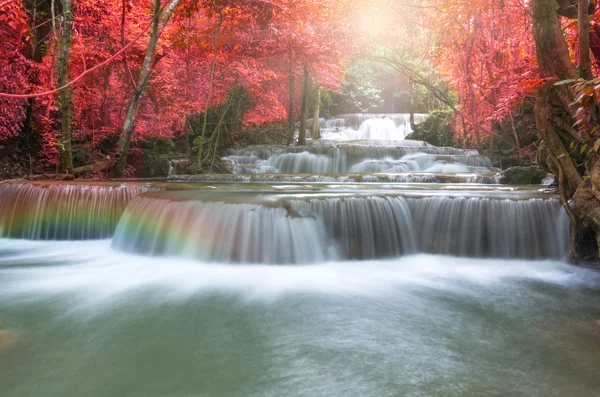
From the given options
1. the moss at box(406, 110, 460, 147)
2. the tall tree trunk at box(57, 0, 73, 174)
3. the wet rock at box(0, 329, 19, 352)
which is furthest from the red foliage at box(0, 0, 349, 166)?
the wet rock at box(0, 329, 19, 352)

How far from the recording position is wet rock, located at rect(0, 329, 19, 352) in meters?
3.08

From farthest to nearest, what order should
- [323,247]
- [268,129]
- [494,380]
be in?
[268,129] → [323,247] → [494,380]

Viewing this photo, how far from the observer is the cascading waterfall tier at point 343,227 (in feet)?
18.2

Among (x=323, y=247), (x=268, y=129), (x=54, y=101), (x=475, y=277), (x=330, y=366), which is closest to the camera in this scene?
(x=330, y=366)

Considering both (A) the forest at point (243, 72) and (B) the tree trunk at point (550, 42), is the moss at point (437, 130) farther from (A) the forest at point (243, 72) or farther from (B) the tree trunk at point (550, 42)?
(B) the tree trunk at point (550, 42)

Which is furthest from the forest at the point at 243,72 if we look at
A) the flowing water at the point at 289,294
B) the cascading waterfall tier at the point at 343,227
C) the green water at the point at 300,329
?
the green water at the point at 300,329

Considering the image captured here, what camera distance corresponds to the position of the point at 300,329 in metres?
3.46

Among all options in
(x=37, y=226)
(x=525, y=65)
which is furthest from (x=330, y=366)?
(x=525, y=65)

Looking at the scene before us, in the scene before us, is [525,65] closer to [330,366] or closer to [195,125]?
[330,366]

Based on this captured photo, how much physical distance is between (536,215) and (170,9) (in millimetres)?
8488

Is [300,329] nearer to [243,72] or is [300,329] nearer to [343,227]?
[343,227]

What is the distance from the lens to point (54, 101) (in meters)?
10.3

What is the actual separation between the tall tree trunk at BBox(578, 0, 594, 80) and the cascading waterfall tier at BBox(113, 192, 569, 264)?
1.81 meters

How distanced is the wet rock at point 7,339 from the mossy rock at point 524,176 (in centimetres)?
921
